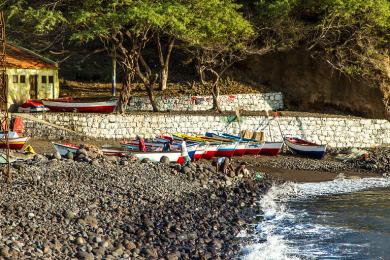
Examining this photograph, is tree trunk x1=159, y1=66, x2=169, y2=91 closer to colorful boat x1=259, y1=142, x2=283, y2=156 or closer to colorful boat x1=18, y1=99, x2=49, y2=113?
colorful boat x1=18, y1=99, x2=49, y2=113

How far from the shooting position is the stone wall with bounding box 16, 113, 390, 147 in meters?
35.5

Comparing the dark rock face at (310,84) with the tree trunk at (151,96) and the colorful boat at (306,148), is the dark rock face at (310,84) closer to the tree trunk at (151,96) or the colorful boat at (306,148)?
the colorful boat at (306,148)

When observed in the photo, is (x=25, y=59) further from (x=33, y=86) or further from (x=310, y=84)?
(x=310, y=84)

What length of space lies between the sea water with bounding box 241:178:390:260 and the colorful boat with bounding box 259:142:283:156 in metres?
5.06

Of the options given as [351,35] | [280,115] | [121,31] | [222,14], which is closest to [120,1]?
[121,31]

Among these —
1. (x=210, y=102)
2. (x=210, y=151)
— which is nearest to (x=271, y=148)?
(x=210, y=151)

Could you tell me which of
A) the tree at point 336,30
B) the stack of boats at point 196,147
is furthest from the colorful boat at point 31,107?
the tree at point 336,30

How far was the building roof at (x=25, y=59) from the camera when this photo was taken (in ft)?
132

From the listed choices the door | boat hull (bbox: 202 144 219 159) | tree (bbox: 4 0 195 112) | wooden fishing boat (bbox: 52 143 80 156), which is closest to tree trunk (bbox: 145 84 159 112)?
tree (bbox: 4 0 195 112)

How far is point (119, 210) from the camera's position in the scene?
68.5 ft

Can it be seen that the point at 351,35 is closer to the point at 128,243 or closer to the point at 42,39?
the point at 42,39

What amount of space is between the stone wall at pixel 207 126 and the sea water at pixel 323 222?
8185 millimetres

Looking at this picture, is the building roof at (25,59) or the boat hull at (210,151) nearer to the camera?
the boat hull at (210,151)

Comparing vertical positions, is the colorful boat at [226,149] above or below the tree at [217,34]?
below
